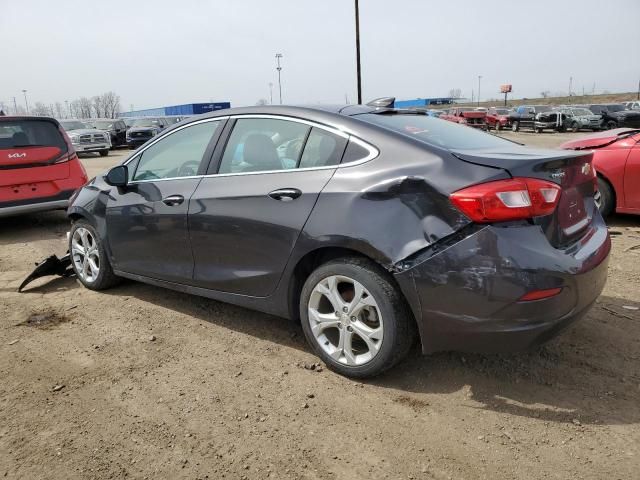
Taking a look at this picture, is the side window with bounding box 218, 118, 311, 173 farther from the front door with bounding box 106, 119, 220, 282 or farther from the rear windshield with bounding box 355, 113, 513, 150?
the rear windshield with bounding box 355, 113, 513, 150

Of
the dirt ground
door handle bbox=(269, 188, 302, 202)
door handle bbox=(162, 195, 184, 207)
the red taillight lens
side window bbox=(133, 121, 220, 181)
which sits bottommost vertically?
the dirt ground

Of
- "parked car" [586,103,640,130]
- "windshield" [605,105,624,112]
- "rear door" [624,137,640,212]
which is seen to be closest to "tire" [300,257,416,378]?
"rear door" [624,137,640,212]

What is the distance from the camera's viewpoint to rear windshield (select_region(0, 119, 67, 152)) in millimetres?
7105

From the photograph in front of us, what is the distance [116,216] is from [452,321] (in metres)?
2.95

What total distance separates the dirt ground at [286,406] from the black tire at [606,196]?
121 inches

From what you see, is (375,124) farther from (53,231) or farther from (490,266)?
(53,231)

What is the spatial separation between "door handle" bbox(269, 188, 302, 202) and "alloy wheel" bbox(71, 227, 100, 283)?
7.47 ft

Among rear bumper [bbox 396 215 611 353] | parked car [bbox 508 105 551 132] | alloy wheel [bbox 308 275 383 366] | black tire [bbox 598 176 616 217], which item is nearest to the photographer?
rear bumper [bbox 396 215 611 353]

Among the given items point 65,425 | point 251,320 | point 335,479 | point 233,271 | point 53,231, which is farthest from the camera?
point 53,231

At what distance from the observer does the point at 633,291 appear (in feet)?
14.4

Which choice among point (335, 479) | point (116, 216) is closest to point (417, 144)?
point (335, 479)

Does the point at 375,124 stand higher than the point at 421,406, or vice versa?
the point at 375,124

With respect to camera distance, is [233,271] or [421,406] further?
[233,271]

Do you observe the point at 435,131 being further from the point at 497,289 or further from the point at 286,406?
the point at 286,406
